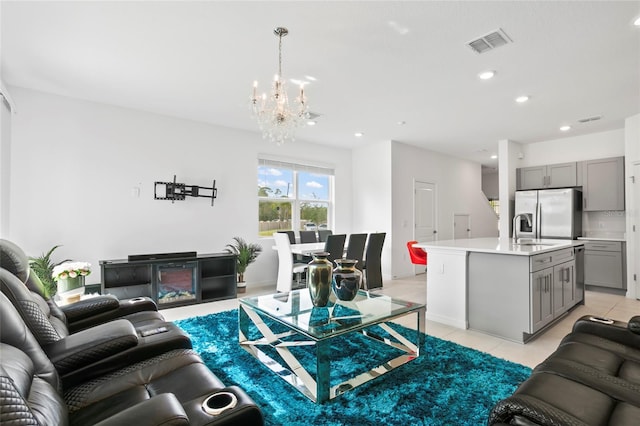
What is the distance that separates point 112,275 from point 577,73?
5.91 m

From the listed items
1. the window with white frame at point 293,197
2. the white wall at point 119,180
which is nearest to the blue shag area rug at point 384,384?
the white wall at point 119,180

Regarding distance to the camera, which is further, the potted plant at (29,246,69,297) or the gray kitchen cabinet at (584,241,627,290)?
the gray kitchen cabinet at (584,241,627,290)

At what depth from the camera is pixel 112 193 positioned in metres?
4.21

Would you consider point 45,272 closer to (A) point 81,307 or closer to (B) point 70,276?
(B) point 70,276

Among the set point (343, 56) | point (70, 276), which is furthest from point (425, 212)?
point (70, 276)

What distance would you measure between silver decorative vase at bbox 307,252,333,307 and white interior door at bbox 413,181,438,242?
460 cm

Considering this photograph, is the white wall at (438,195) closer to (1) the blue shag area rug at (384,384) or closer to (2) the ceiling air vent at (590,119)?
(2) the ceiling air vent at (590,119)

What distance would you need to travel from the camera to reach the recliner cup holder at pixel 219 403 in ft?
3.65

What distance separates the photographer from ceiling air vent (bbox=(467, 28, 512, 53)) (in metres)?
2.60

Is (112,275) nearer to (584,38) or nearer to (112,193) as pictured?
(112,193)

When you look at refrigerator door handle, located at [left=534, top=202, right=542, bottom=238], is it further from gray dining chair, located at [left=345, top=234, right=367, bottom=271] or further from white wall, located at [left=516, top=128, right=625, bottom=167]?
gray dining chair, located at [left=345, top=234, right=367, bottom=271]

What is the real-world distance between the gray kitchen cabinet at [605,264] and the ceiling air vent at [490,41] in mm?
4233

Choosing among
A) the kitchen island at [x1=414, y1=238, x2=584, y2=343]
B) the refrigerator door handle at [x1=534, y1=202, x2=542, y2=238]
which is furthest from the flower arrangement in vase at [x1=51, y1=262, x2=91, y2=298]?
the refrigerator door handle at [x1=534, y1=202, x2=542, y2=238]

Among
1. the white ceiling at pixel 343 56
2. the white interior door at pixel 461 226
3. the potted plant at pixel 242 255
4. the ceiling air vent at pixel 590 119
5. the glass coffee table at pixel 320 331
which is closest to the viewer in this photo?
the glass coffee table at pixel 320 331
